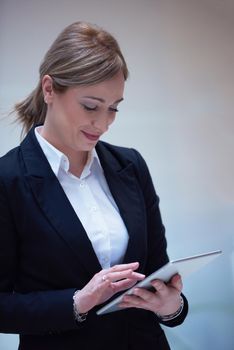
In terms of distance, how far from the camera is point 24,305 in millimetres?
932

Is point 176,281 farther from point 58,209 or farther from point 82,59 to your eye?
point 82,59

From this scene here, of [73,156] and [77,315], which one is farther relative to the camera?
[73,156]

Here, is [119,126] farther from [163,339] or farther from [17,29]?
[163,339]

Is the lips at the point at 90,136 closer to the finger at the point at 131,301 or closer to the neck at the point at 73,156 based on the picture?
the neck at the point at 73,156

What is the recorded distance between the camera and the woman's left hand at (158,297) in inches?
35.6

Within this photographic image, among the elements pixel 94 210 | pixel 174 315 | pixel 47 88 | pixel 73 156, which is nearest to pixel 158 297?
pixel 174 315

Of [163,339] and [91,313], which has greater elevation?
[91,313]

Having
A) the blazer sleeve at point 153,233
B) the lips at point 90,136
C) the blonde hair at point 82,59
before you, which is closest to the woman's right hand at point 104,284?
the blazer sleeve at point 153,233

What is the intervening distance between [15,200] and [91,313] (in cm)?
34

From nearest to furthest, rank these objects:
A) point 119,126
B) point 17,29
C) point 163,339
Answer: point 163,339 → point 17,29 → point 119,126

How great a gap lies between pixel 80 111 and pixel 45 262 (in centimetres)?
37

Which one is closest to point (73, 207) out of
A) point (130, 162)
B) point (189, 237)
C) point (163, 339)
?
point (130, 162)

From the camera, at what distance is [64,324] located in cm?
93

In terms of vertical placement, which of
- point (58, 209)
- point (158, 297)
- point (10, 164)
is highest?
point (10, 164)
